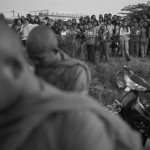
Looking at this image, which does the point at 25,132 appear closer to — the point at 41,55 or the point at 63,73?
the point at 41,55

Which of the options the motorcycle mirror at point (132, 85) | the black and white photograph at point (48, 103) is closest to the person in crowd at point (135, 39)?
the motorcycle mirror at point (132, 85)

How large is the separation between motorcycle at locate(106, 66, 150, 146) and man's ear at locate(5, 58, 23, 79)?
4.38 metres

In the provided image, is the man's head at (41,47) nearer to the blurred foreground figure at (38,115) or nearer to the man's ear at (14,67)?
the blurred foreground figure at (38,115)

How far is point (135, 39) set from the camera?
38.9ft

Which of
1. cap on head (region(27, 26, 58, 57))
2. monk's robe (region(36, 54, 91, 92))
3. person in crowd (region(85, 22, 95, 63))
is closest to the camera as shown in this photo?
cap on head (region(27, 26, 58, 57))

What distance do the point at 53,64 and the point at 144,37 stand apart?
9.72 meters

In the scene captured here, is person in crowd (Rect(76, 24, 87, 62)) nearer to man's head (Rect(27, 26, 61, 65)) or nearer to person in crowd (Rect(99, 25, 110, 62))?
person in crowd (Rect(99, 25, 110, 62))

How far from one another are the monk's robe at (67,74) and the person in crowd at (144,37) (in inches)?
368

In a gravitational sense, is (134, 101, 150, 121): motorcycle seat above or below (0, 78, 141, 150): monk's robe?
below

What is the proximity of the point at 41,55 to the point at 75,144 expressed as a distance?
101 cm

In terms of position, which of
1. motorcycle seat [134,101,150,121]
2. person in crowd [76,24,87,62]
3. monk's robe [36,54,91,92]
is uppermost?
monk's robe [36,54,91,92]

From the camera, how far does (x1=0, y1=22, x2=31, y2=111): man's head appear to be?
1.15m

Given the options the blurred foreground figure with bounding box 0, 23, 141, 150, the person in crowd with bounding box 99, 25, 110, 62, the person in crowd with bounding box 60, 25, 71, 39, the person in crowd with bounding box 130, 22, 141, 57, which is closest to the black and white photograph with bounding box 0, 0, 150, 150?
the blurred foreground figure with bounding box 0, 23, 141, 150

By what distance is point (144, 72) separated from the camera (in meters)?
9.03
